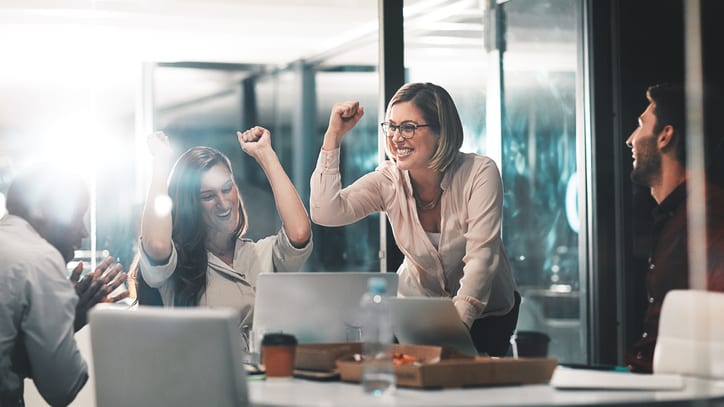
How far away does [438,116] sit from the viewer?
445cm

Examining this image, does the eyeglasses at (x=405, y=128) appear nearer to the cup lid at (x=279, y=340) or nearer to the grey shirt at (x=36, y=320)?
the grey shirt at (x=36, y=320)

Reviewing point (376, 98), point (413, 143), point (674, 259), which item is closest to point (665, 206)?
point (674, 259)

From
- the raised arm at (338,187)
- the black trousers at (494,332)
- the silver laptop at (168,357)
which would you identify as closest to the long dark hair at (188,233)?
the raised arm at (338,187)

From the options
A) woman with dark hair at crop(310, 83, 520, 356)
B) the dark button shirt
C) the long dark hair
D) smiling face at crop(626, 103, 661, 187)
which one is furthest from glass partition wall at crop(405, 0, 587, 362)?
the long dark hair

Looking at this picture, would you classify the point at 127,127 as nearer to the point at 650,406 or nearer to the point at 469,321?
the point at 469,321

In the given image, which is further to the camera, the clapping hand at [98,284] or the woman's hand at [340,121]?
the woman's hand at [340,121]

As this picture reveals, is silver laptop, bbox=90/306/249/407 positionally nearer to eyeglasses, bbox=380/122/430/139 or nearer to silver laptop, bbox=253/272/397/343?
silver laptop, bbox=253/272/397/343

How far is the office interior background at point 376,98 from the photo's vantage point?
430 cm

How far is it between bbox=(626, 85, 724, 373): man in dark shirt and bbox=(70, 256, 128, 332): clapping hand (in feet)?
7.61

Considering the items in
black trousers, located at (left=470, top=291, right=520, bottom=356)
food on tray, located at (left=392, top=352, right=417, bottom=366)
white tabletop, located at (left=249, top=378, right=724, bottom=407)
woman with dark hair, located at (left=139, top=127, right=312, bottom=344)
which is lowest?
black trousers, located at (left=470, top=291, right=520, bottom=356)

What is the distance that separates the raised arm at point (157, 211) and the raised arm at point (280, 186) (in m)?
0.37

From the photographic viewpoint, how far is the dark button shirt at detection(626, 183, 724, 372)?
4.28 metres

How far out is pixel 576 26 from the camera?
17.7ft

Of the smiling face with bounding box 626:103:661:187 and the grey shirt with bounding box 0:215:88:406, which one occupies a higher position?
the smiling face with bounding box 626:103:661:187
